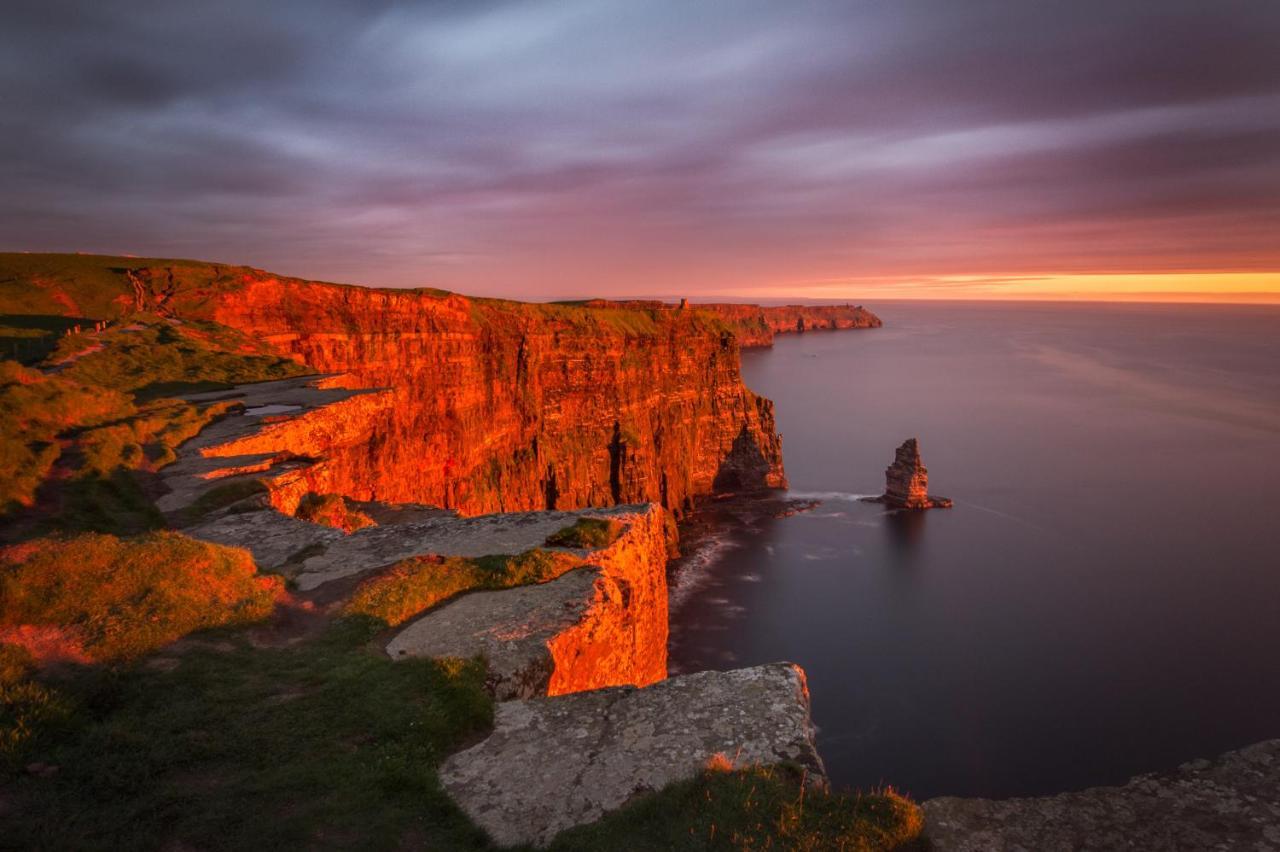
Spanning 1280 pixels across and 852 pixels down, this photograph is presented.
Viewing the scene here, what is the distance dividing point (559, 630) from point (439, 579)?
314 cm

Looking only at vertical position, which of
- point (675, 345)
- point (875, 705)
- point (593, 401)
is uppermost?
point (675, 345)

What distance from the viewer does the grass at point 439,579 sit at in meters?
11.5

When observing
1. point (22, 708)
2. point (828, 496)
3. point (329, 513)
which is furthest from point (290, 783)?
point (828, 496)

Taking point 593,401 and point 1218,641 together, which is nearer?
point 1218,641

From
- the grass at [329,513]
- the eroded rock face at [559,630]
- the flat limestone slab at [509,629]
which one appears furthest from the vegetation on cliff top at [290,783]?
the grass at [329,513]

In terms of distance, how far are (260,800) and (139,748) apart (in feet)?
5.69

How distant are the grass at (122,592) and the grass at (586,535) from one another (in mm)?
6233

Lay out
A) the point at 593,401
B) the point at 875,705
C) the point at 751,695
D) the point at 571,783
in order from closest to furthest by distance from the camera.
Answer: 1. the point at 571,783
2. the point at 751,695
3. the point at 875,705
4. the point at 593,401

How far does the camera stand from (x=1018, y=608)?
202 feet

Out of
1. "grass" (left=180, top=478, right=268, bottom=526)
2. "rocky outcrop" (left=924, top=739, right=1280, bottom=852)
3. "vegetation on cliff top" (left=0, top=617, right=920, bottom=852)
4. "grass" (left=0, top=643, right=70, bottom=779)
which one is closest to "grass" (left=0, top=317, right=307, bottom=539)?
"grass" (left=180, top=478, right=268, bottom=526)

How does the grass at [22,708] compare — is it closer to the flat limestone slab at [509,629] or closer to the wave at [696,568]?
the flat limestone slab at [509,629]

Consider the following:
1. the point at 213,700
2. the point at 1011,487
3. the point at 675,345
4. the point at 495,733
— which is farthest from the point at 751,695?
the point at 1011,487

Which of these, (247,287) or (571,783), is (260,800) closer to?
(571,783)

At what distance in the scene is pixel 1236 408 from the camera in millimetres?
144375
